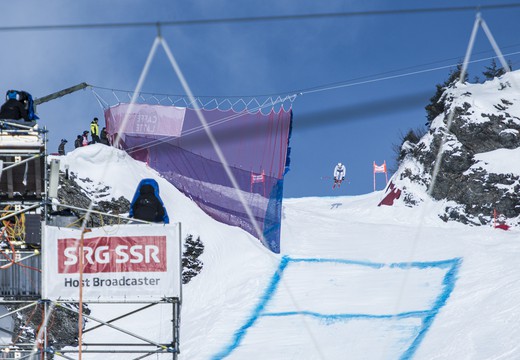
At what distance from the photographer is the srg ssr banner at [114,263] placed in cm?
1522

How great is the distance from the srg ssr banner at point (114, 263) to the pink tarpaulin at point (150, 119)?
1431 cm

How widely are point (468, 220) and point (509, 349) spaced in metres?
14.5

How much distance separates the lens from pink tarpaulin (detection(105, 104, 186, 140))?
2978 centimetres

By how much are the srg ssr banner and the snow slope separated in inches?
238

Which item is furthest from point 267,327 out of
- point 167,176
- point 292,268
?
point 167,176

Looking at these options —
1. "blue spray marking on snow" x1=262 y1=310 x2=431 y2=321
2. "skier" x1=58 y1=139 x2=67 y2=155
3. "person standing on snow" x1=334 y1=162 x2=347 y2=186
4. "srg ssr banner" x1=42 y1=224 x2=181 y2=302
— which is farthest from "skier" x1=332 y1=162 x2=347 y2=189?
"srg ssr banner" x1=42 y1=224 x2=181 y2=302

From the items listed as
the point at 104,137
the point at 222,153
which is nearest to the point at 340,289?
the point at 222,153

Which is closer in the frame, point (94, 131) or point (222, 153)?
point (222, 153)

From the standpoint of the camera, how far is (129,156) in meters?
30.8

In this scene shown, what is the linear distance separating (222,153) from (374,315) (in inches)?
305

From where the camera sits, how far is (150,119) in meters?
30.1

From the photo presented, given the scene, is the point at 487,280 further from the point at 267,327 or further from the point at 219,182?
the point at 219,182

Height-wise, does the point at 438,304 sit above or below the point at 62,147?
below

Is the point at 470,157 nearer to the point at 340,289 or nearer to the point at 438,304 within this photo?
the point at 340,289
